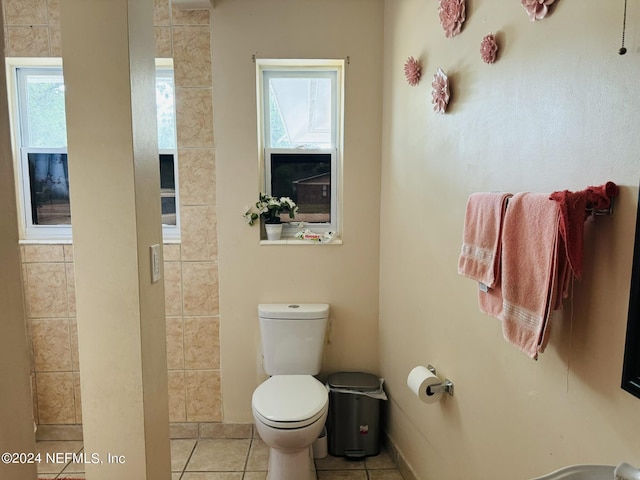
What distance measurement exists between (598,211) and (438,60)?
1.00 m

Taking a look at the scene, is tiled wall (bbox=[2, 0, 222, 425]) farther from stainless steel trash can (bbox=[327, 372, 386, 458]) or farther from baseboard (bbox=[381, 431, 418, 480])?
baseboard (bbox=[381, 431, 418, 480])

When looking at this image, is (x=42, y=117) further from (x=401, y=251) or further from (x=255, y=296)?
(x=401, y=251)

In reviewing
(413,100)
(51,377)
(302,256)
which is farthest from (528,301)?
(51,377)

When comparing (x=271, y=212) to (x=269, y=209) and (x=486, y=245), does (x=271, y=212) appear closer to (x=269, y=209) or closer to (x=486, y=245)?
(x=269, y=209)

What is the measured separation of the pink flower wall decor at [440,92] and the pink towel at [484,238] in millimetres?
518

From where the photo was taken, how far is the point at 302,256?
2.25m

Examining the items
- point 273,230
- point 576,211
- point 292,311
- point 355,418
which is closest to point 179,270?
point 273,230

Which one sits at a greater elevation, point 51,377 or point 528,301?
point 528,301

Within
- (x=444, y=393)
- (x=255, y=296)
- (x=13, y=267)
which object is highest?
(x=13, y=267)

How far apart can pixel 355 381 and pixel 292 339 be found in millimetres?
450

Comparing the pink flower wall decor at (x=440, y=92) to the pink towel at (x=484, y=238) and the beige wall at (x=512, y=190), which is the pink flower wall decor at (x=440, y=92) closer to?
the beige wall at (x=512, y=190)

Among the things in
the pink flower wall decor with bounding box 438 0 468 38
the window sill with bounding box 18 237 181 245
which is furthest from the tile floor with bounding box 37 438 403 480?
the pink flower wall decor with bounding box 438 0 468 38

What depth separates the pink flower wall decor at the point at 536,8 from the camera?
0.92 m

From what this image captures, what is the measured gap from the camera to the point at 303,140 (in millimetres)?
2412
